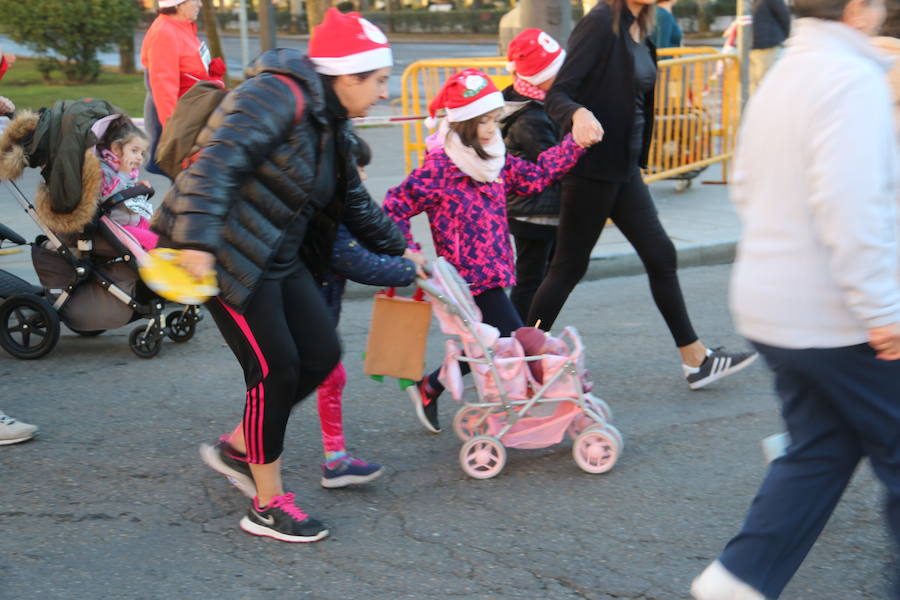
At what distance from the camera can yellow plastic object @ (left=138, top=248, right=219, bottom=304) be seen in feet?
10.4

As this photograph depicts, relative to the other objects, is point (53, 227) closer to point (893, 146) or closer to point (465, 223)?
point (465, 223)

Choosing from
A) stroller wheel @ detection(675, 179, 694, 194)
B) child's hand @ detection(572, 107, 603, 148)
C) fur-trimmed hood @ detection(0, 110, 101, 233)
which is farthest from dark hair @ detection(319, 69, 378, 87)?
stroller wheel @ detection(675, 179, 694, 194)

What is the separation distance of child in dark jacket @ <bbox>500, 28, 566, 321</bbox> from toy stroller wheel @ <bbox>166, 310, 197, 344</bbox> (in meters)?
1.92

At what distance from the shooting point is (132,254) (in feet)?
18.9

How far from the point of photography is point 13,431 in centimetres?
460

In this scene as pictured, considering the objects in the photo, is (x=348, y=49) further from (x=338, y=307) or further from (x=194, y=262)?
(x=338, y=307)

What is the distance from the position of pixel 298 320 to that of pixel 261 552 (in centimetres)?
76

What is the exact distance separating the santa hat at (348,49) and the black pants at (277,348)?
67 cm

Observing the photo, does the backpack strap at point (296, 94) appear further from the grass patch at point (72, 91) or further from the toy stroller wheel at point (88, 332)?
the grass patch at point (72, 91)

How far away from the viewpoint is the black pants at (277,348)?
11.6 ft

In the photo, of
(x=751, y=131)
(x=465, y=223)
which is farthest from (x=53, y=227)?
(x=751, y=131)

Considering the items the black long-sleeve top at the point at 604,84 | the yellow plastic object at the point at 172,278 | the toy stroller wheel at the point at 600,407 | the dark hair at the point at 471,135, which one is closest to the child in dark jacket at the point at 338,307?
the dark hair at the point at 471,135

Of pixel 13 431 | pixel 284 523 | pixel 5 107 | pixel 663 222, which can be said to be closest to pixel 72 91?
pixel 663 222

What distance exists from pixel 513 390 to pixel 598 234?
1211 millimetres
